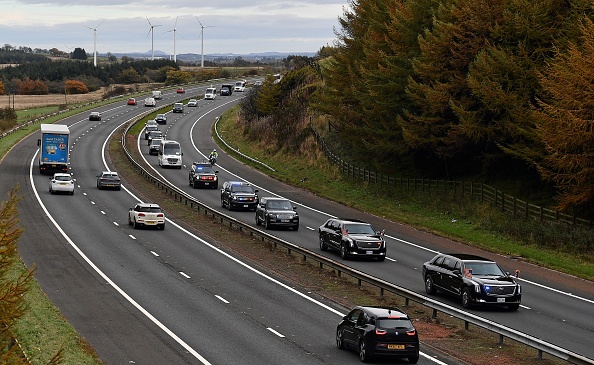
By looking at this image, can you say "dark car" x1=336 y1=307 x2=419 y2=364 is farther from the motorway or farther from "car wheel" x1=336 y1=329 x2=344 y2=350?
"car wheel" x1=336 y1=329 x2=344 y2=350

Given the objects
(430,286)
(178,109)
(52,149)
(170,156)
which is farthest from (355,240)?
(178,109)

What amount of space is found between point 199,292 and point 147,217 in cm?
1617

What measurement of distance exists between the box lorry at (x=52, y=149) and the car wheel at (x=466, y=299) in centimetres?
4865

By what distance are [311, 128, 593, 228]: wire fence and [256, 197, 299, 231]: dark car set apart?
1112 centimetres

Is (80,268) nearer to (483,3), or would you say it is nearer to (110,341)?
(110,341)

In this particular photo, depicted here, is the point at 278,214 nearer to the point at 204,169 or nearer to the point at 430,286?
the point at 430,286

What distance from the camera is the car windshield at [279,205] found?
49.0 meters

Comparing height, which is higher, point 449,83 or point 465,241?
point 449,83

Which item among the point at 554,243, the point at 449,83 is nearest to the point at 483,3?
the point at 449,83

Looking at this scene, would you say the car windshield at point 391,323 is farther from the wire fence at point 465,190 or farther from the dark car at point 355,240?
the wire fence at point 465,190

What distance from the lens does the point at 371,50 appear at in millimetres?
71000

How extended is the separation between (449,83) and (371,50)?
47.1 ft

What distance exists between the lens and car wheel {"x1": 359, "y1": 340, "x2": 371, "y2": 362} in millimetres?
22531

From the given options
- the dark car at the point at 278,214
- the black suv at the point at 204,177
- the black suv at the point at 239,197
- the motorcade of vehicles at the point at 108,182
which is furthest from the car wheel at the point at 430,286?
the black suv at the point at 204,177
